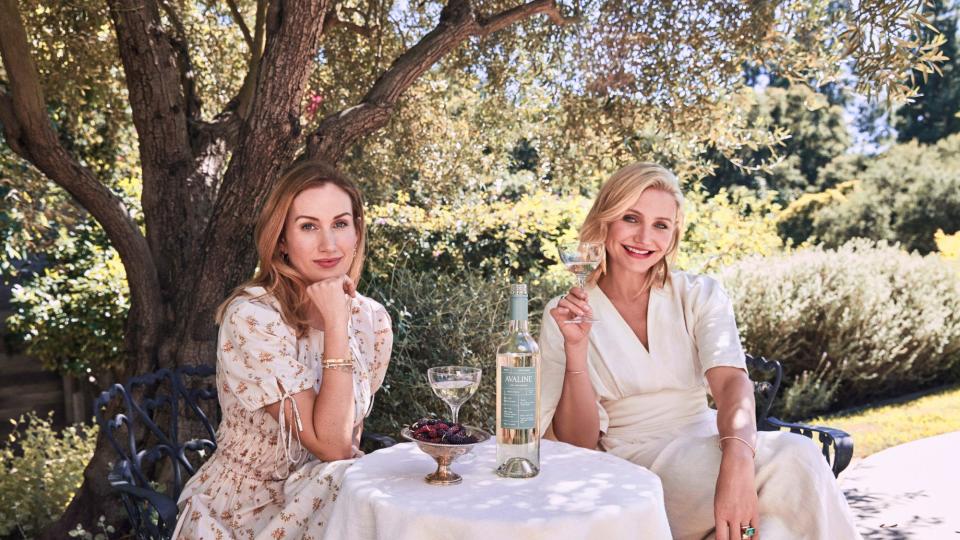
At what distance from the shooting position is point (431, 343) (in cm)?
580

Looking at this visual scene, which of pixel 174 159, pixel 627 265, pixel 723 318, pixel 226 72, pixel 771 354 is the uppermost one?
pixel 226 72

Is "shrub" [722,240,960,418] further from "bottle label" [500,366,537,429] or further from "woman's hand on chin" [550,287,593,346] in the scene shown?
"bottle label" [500,366,537,429]

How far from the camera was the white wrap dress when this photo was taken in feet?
9.01

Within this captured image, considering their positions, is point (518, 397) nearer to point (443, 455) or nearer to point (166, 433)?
point (443, 455)

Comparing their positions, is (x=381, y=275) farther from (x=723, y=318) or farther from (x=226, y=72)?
(x=723, y=318)

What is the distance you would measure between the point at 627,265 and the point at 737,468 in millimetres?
915

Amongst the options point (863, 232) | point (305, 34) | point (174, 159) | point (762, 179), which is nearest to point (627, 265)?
point (305, 34)

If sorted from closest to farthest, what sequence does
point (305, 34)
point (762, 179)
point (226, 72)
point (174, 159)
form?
1. point (305, 34)
2. point (174, 159)
3. point (226, 72)
4. point (762, 179)

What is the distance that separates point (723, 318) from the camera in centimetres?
305

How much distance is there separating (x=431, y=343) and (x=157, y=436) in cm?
246

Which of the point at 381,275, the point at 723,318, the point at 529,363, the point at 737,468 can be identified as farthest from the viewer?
the point at 381,275

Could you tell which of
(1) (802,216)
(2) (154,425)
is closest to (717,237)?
(2) (154,425)

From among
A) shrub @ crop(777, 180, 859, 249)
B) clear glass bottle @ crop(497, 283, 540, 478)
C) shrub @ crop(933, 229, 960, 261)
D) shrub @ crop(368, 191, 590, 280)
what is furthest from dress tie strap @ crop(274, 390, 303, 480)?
shrub @ crop(777, 180, 859, 249)

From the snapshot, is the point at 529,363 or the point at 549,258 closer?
the point at 529,363
